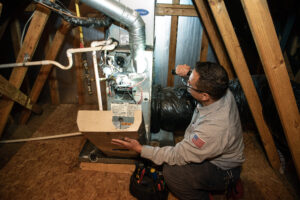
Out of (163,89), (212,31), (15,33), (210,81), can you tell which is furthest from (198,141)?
(15,33)

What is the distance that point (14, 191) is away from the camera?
4.49 feet

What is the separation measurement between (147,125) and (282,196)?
4.01ft

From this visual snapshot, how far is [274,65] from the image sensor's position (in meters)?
1.00

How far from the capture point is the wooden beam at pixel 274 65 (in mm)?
913

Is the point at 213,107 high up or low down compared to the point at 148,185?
up

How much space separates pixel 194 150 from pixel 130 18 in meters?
0.99

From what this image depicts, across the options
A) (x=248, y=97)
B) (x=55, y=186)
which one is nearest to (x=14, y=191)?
(x=55, y=186)

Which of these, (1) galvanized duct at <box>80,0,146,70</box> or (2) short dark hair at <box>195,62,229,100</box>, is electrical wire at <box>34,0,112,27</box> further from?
(2) short dark hair at <box>195,62,229,100</box>

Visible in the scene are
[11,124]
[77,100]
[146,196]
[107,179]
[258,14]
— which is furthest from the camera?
[77,100]

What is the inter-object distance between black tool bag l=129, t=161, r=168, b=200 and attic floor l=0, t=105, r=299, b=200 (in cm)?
14

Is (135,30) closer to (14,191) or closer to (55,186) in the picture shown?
(55,186)

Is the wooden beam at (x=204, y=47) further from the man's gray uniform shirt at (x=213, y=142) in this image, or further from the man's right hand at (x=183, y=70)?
the man's gray uniform shirt at (x=213, y=142)

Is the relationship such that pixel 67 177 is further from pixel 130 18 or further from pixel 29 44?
pixel 130 18

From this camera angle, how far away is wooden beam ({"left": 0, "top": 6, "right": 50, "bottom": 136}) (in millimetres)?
1603
